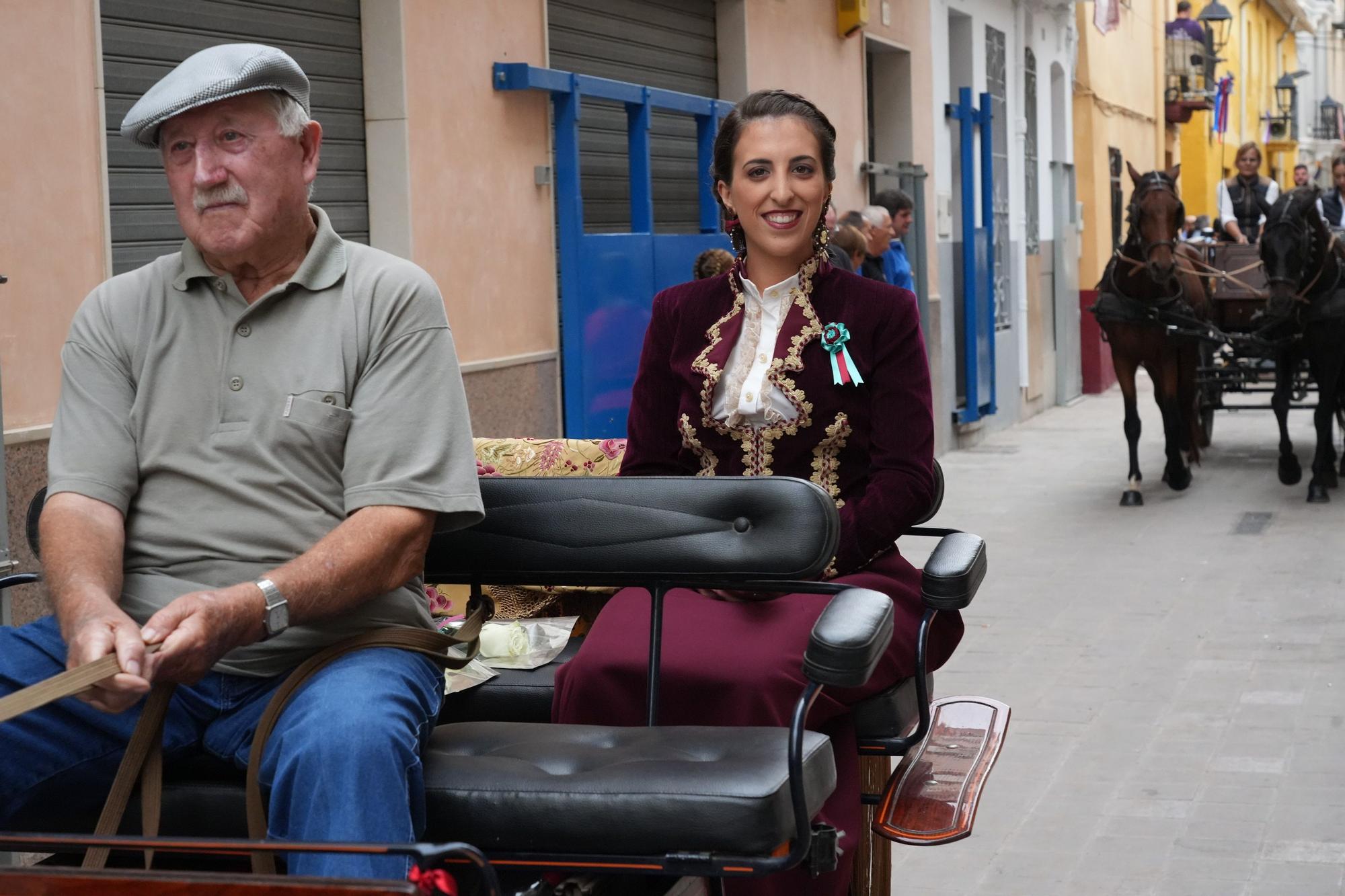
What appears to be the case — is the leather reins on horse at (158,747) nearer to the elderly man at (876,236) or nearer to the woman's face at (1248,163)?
the elderly man at (876,236)

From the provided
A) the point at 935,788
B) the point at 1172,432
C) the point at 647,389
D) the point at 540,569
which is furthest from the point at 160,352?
the point at 1172,432

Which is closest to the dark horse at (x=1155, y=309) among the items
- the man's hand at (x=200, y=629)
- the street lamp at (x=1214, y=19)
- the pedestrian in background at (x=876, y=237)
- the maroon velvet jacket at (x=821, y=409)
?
the pedestrian in background at (x=876, y=237)

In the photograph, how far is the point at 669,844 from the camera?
9.10 feet

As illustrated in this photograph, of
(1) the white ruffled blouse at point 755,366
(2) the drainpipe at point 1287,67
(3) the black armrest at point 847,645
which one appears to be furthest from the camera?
(2) the drainpipe at point 1287,67

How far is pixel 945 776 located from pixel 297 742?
1537 mm

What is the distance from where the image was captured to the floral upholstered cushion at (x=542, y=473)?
5172 millimetres

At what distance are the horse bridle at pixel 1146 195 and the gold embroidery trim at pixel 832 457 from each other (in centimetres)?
871

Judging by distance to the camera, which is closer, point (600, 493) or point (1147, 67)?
point (600, 493)

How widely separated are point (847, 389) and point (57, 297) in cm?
308

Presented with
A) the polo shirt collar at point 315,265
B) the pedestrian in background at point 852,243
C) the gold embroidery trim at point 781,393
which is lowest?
the gold embroidery trim at point 781,393

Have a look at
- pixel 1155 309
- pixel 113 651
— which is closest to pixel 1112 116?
pixel 1155 309

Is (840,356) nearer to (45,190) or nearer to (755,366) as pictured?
(755,366)

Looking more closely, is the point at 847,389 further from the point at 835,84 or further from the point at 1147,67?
the point at 1147,67

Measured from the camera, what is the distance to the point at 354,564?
3074 millimetres
